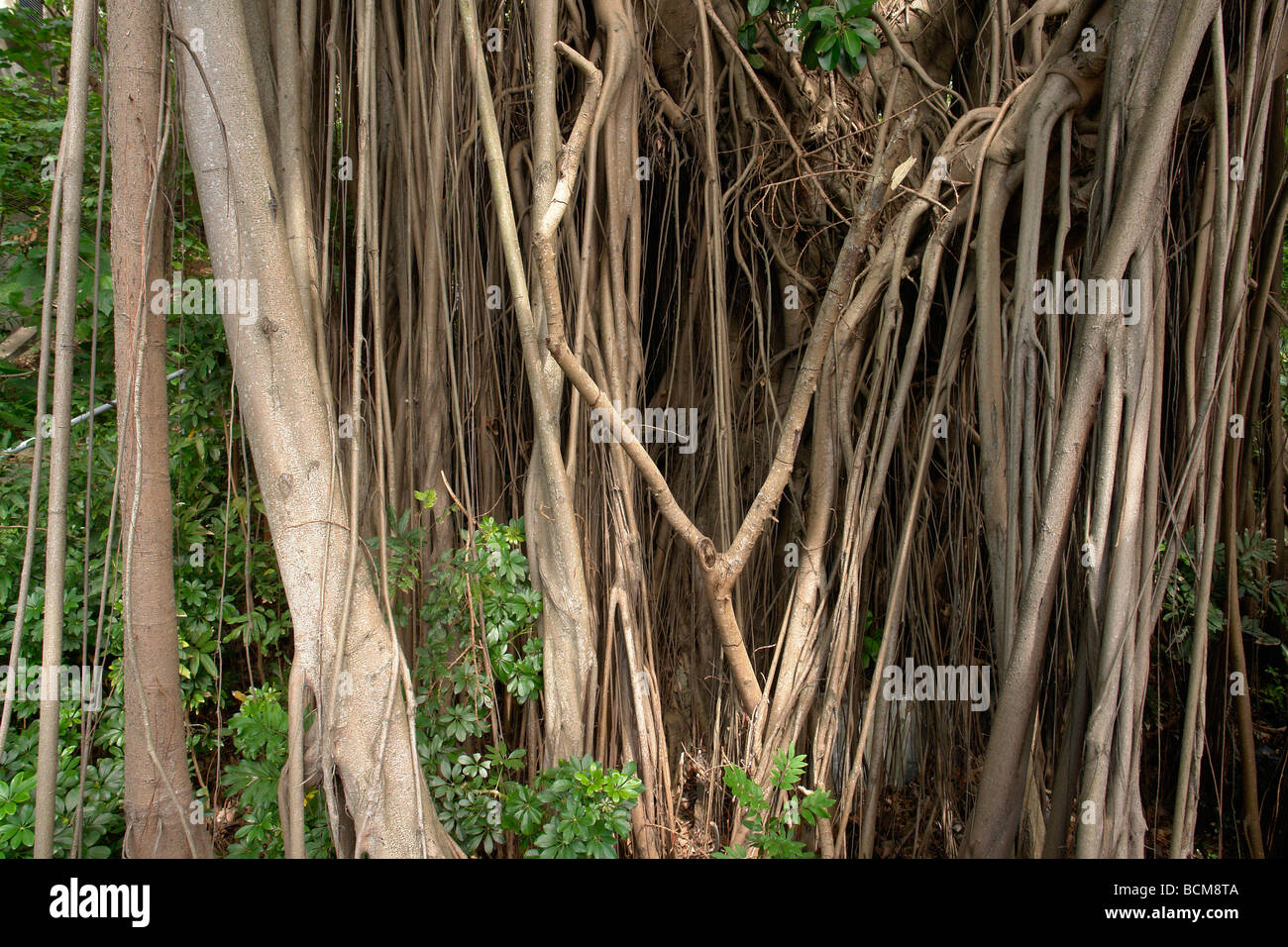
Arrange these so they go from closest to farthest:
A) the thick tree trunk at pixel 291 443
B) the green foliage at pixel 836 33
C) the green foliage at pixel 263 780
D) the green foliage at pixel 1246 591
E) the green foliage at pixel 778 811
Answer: the thick tree trunk at pixel 291 443 < the green foliage at pixel 263 780 < the green foliage at pixel 778 811 < the green foliage at pixel 836 33 < the green foliage at pixel 1246 591

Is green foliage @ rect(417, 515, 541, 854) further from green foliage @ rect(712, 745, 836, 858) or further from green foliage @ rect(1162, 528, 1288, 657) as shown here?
green foliage @ rect(1162, 528, 1288, 657)

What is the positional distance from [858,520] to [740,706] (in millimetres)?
578

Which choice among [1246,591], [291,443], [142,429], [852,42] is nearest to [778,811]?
[291,443]

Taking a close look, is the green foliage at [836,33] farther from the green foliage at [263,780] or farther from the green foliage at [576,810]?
the green foliage at [263,780]

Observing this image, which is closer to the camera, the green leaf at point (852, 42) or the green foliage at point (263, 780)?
the green foliage at point (263, 780)

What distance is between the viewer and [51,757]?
1.14 meters

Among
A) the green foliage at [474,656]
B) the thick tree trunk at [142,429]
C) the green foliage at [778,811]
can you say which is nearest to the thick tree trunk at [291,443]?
the thick tree trunk at [142,429]

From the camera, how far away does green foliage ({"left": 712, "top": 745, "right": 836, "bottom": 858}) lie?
1.56 meters

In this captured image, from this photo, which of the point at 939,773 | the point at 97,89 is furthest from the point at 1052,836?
the point at 97,89

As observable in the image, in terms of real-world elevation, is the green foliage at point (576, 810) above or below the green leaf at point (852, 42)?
below

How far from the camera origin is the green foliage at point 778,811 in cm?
156

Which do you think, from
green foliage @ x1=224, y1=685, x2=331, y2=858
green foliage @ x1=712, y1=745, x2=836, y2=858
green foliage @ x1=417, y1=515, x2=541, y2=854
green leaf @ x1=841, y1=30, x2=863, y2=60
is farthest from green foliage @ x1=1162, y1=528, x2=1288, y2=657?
green foliage @ x1=224, y1=685, x2=331, y2=858

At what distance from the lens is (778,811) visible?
176 cm

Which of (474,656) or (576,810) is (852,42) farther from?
(576,810)
